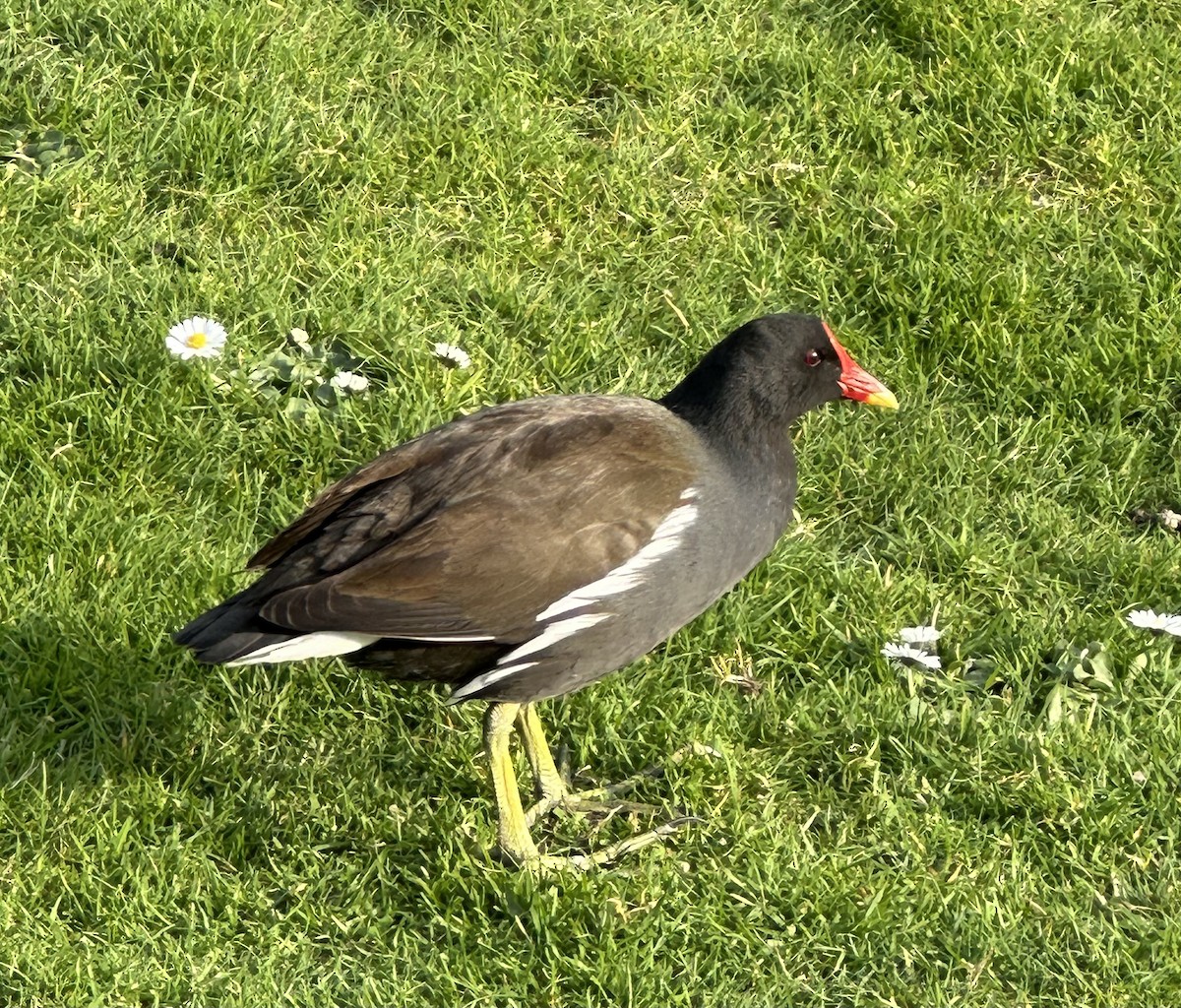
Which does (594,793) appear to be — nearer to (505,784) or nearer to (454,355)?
(505,784)

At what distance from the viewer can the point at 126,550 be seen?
13.6 ft

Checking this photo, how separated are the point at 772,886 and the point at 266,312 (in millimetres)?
2176

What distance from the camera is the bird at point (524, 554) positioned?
3445mm

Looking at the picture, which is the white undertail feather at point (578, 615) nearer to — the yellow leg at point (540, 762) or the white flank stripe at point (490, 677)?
the white flank stripe at point (490, 677)

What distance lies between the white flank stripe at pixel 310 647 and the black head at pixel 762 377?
0.99m

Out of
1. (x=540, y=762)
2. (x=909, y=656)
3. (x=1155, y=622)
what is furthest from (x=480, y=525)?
(x=1155, y=622)

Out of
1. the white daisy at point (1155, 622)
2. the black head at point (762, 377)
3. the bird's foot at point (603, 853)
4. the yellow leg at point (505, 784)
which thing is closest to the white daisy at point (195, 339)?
the black head at point (762, 377)

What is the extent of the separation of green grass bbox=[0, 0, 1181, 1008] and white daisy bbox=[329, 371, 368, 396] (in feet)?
0.18

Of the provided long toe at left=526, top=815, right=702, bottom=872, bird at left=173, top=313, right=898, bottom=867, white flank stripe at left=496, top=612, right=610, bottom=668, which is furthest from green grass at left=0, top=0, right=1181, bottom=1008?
white flank stripe at left=496, top=612, right=610, bottom=668

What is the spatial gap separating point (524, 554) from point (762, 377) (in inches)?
31.9

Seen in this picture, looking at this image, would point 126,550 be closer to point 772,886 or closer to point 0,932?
point 0,932

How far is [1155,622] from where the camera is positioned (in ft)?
13.5

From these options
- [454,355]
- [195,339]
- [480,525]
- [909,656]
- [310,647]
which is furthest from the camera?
[454,355]

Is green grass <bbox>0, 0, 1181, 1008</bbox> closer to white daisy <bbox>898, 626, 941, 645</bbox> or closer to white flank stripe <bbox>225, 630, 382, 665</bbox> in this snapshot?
white daisy <bbox>898, 626, 941, 645</bbox>
